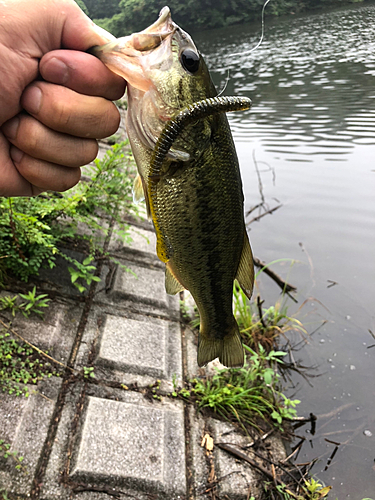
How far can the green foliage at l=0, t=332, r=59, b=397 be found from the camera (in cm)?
239

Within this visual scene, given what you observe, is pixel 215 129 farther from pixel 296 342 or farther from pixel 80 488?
pixel 296 342

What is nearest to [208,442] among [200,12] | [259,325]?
[259,325]

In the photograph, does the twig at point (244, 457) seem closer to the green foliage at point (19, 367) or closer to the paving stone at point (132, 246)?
the green foliage at point (19, 367)

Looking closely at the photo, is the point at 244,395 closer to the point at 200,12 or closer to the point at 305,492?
the point at 305,492

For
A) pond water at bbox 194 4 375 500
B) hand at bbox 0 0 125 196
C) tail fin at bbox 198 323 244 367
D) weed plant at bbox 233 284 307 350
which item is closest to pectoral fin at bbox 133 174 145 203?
hand at bbox 0 0 125 196

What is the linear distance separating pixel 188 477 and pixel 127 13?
39.1 m

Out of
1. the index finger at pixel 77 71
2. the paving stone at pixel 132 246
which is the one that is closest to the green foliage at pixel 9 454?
the index finger at pixel 77 71

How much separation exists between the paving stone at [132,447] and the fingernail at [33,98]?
6.50 ft

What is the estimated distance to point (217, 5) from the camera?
101 feet

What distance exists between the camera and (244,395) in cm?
308

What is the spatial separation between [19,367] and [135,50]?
217 cm

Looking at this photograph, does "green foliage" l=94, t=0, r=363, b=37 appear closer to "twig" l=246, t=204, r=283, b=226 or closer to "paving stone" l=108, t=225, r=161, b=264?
"twig" l=246, t=204, r=283, b=226

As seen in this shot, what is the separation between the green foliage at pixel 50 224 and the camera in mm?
2770

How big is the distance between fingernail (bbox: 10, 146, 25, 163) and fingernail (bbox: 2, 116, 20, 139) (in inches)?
3.2
